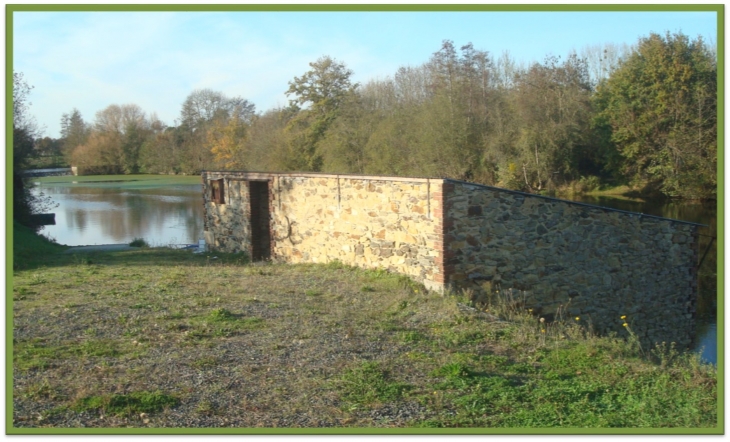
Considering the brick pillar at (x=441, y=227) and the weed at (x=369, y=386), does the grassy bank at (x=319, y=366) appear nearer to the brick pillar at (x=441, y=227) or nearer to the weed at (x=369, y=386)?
the weed at (x=369, y=386)

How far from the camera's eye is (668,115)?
1261 inches

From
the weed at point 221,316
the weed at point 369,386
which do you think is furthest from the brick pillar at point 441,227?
the weed at point 369,386

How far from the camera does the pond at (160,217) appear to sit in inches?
713

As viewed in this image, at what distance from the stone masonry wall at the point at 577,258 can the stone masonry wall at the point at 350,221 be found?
0.43 m

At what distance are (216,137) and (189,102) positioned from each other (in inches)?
364

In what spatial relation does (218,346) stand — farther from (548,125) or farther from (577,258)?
(548,125)

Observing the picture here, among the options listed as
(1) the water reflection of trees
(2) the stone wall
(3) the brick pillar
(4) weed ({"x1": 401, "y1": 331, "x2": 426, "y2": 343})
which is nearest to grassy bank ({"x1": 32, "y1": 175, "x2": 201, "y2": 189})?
(1) the water reflection of trees

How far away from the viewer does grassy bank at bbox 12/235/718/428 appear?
521 cm

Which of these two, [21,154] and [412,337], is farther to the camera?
[21,154]

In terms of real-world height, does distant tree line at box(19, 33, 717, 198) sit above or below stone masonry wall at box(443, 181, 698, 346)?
above

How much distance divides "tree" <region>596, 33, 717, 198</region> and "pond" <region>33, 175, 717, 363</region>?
5.23ft

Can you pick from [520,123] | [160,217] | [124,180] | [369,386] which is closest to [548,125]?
[520,123]

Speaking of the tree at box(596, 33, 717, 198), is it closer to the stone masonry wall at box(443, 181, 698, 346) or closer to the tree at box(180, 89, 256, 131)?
the stone masonry wall at box(443, 181, 698, 346)

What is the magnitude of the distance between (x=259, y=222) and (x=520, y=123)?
75.9ft
